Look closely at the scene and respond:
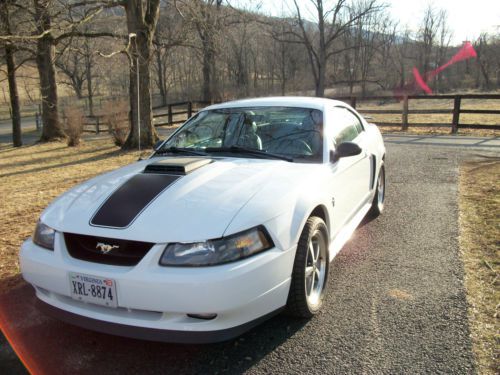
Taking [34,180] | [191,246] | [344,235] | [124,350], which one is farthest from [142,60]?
[191,246]

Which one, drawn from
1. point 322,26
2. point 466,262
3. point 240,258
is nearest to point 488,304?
point 466,262

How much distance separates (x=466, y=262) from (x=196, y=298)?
9.60ft

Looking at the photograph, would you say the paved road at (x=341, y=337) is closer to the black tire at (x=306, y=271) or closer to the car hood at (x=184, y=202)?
the black tire at (x=306, y=271)

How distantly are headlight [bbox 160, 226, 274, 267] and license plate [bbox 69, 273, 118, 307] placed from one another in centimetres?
33

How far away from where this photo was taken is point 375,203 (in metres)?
5.49

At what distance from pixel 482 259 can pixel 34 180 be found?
26.1 feet

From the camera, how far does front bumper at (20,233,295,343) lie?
2314 millimetres

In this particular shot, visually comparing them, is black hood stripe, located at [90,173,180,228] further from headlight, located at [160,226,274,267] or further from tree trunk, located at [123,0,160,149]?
tree trunk, located at [123,0,160,149]

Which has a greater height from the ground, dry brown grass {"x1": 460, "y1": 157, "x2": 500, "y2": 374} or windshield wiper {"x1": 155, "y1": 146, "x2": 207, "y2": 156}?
windshield wiper {"x1": 155, "y1": 146, "x2": 207, "y2": 156}

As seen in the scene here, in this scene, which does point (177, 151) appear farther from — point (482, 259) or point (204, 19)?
point (204, 19)

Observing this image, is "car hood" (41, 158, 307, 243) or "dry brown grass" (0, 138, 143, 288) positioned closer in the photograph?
"car hood" (41, 158, 307, 243)

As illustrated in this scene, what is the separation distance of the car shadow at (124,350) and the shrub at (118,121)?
10.9 metres

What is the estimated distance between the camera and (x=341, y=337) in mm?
2893

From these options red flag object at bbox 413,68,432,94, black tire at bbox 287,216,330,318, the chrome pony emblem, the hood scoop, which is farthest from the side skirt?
red flag object at bbox 413,68,432,94
